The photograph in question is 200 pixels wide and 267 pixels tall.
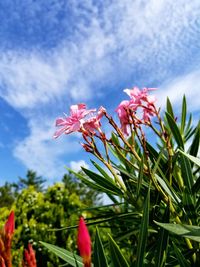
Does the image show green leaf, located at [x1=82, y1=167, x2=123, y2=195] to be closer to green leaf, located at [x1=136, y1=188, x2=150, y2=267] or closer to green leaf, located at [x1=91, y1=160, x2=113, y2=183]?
green leaf, located at [x1=91, y1=160, x2=113, y2=183]

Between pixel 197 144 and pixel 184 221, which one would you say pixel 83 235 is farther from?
pixel 197 144

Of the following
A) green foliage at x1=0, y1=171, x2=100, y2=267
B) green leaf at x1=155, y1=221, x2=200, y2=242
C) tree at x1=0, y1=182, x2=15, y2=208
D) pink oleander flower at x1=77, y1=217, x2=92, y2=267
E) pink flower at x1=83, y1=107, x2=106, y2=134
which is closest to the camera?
pink oleander flower at x1=77, y1=217, x2=92, y2=267

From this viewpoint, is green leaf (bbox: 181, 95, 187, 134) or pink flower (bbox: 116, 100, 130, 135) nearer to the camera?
pink flower (bbox: 116, 100, 130, 135)

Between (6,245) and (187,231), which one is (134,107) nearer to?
(187,231)

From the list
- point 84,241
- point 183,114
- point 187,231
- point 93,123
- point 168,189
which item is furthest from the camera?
point 183,114

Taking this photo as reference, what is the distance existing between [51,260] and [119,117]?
8.91 ft

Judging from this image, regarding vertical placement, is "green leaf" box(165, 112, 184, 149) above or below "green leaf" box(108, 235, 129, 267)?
above

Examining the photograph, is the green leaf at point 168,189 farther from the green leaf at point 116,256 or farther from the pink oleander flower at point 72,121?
the green leaf at point 116,256

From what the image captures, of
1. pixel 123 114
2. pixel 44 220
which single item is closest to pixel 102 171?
pixel 123 114

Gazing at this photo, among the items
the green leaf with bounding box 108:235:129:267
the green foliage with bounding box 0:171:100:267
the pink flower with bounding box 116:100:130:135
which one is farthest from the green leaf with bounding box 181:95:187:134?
the green foliage with bounding box 0:171:100:267

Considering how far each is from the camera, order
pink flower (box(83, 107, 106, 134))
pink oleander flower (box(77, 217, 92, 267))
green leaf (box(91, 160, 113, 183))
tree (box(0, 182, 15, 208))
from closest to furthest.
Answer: pink oleander flower (box(77, 217, 92, 267)), pink flower (box(83, 107, 106, 134)), green leaf (box(91, 160, 113, 183)), tree (box(0, 182, 15, 208))

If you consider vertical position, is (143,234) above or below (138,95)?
below

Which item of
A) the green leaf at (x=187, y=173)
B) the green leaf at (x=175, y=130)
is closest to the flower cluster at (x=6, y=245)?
the green leaf at (x=187, y=173)

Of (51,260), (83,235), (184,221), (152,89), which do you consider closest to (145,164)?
(184,221)
